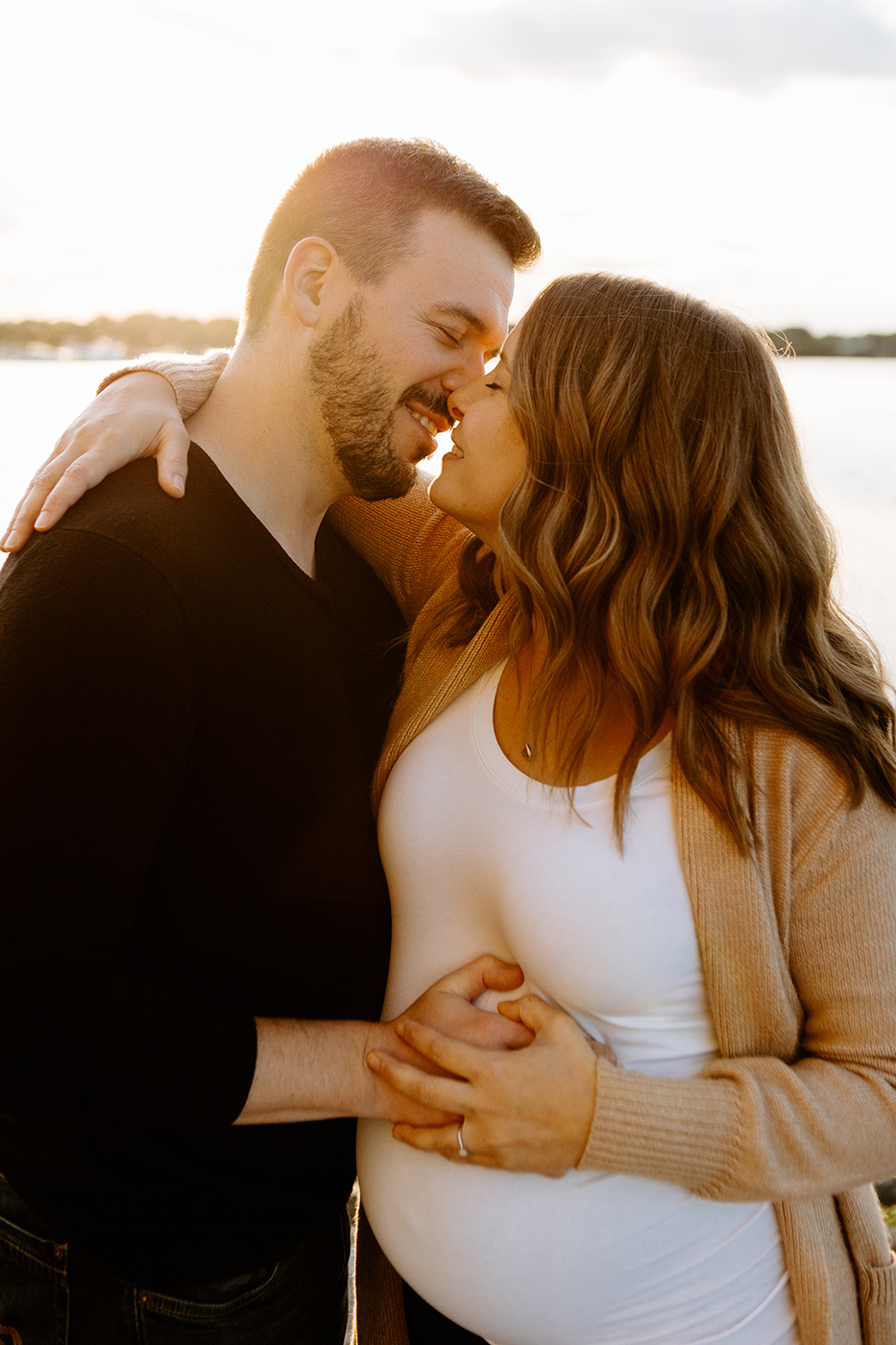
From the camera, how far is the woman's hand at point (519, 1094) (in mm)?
1335

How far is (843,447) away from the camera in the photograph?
58.6 ft

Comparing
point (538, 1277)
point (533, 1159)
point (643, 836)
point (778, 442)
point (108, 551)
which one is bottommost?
point (538, 1277)

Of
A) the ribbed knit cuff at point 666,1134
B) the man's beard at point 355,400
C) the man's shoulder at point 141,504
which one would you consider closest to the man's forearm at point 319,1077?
the ribbed knit cuff at point 666,1134

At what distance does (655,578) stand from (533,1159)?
93 cm

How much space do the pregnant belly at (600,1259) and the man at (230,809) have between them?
7.1 inches

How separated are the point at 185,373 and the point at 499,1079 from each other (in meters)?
1.46

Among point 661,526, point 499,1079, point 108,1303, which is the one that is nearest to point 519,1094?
point 499,1079

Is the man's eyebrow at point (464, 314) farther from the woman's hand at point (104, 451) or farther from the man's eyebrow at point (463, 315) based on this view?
the woman's hand at point (104, 451)

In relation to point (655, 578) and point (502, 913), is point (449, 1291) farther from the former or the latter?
point (655, 578)

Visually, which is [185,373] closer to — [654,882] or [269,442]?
[269,442]

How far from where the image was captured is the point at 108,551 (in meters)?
1.31

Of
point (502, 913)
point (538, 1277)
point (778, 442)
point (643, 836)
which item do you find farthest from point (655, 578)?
point (538, 1277)

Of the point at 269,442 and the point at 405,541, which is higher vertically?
the point at 269,442

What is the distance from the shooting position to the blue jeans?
4.88 feet
